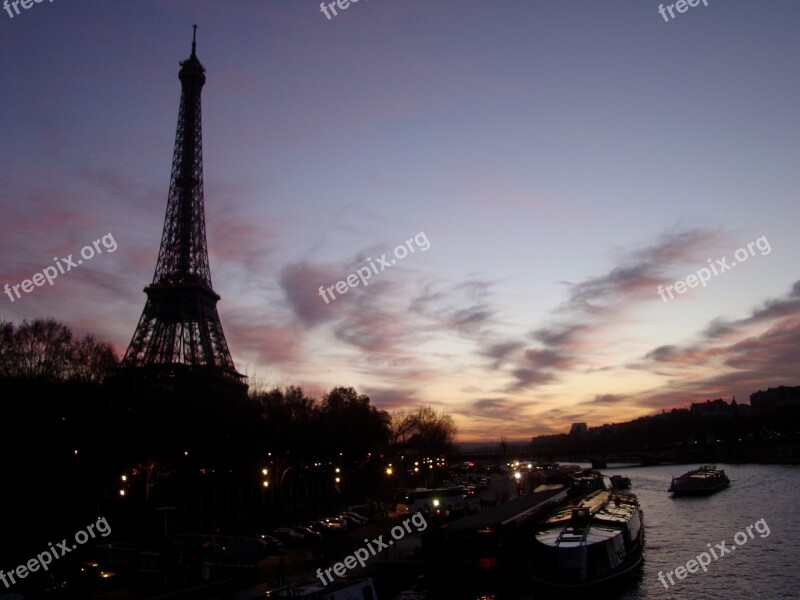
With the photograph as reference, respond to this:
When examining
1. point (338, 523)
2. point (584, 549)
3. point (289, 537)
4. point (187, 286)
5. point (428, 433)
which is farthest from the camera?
point (428, 433)

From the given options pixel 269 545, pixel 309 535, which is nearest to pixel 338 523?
pixel 309 535

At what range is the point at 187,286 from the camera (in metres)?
110

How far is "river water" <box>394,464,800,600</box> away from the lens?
41688 millimetres

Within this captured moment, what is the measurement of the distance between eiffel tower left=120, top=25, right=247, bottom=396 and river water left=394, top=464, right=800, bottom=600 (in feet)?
203

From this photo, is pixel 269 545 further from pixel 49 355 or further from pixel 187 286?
pixel 187 286

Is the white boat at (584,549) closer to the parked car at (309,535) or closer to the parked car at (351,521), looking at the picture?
the parked car at (309,535)

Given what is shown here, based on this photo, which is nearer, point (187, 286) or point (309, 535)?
point (309, 535)

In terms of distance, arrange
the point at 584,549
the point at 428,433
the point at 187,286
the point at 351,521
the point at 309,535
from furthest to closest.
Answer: the point at 428,433, the point at 187,286, the point at 351,521, the point at 309,535, the point at 584,549

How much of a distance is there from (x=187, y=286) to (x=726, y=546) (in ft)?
270

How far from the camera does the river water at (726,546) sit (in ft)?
137

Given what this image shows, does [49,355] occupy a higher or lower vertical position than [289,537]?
higher

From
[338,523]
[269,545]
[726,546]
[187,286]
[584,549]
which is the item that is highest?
[187,286]

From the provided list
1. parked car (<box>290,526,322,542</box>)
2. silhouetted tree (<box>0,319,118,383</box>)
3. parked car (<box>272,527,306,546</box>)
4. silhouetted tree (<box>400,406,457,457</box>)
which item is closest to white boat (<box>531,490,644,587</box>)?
parked car (<box>290,526,322,542</box>)

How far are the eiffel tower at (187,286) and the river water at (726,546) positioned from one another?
203 feet
